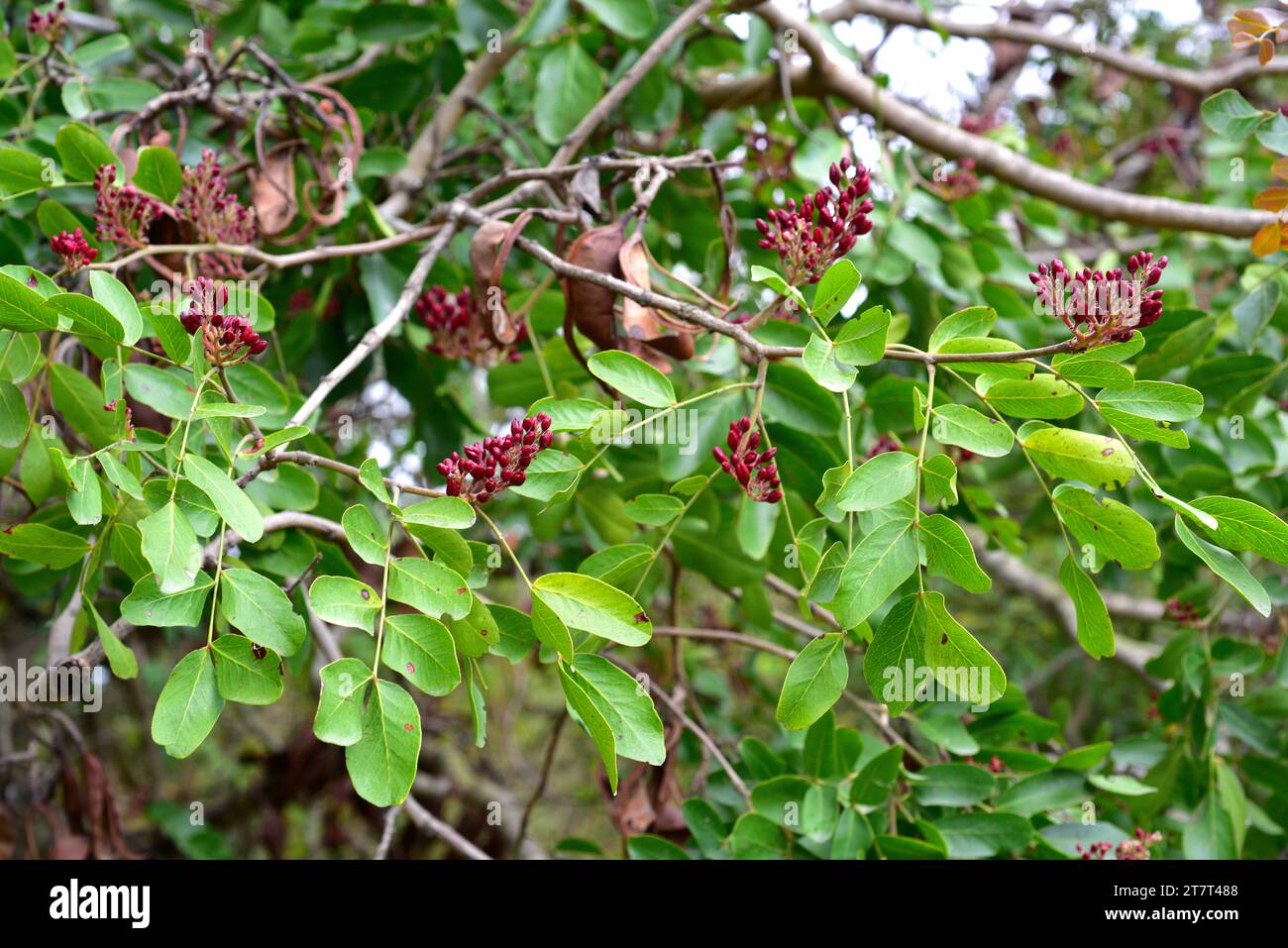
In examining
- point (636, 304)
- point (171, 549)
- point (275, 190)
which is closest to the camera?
point (171, 549)

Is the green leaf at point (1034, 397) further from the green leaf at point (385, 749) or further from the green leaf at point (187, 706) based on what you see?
the green leaf at point (187, 706)

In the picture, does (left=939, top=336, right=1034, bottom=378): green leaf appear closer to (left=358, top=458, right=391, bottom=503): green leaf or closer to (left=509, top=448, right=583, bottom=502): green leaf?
(left=509, top=448, right=583, bottom=502): green leaf

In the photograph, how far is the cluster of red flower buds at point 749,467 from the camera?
1.08m

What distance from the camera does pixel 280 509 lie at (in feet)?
4.40

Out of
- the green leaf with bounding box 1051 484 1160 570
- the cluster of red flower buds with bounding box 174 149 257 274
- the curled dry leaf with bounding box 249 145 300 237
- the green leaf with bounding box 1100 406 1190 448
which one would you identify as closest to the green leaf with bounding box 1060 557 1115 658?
the green leaf with bounding box 1051 484 1160 570

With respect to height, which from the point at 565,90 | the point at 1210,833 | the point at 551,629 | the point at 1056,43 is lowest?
the point at 1210,833

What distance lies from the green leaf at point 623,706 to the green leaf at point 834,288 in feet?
1.42

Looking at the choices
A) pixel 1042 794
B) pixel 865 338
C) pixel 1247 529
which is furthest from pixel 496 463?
pixel 1042 794

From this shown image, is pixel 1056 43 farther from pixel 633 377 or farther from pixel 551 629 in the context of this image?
pixel 551 629

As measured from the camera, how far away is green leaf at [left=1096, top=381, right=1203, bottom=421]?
3.25 feet

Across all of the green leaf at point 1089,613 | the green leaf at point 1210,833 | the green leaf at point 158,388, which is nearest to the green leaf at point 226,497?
the green leaf at point 158,388

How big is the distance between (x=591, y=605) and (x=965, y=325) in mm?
496

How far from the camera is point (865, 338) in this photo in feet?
3.36
